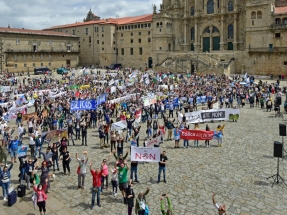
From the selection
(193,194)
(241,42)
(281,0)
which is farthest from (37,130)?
(281,0)

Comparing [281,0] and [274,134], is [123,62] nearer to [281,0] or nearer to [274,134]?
[281,0]

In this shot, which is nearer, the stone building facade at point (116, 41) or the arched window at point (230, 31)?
the arched window at point (230, 31)

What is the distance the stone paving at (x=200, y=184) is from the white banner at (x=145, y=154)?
3.31 ft

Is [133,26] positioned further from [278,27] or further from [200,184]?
[200,184]

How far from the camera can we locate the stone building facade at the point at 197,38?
57.0 m

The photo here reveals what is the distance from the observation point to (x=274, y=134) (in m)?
21.4

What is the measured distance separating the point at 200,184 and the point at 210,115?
449 inches

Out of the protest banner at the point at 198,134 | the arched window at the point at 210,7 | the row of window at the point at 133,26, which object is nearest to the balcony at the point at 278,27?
the arched window at the point at 210,7

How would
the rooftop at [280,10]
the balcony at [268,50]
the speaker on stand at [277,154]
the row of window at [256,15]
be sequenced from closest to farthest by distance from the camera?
the speaker on stand at [277,154]
the balcony at [268,50]
the rooftop at [280,10]
the row of window at [256,15]

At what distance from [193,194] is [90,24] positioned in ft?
268

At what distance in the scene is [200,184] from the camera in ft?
43.8

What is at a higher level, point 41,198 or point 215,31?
point 215,31

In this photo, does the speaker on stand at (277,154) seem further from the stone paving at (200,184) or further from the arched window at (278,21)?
the arched window at (278,21)

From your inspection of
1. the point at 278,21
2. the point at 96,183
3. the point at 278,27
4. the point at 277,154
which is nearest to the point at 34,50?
the point at 278,27
